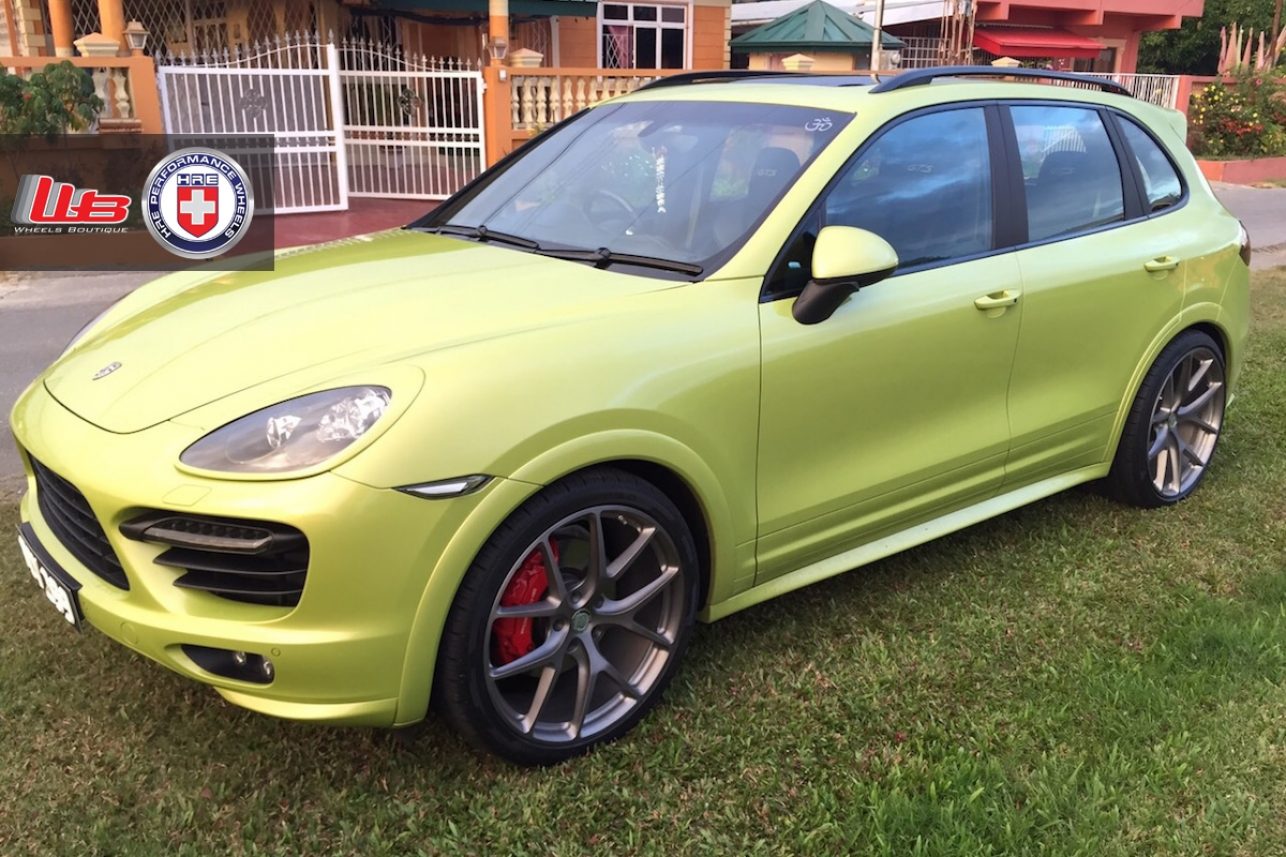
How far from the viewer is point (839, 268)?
2.84 m

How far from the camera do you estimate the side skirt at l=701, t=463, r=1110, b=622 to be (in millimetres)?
3098

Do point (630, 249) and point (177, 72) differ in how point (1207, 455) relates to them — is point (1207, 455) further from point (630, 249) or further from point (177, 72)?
point (177, 72)

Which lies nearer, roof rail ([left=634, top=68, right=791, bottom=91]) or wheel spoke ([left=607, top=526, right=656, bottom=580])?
wheel spoke ([left=607, top=526, right=656, bottom=580])

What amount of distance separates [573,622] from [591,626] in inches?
2.4

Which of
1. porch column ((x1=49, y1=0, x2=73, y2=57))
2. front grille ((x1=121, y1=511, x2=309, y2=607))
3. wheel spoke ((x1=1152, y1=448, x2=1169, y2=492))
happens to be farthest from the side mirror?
porch column ((x1=49, y1=0, x2=73, y2=57))

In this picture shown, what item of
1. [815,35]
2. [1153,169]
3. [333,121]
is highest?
[815,35]

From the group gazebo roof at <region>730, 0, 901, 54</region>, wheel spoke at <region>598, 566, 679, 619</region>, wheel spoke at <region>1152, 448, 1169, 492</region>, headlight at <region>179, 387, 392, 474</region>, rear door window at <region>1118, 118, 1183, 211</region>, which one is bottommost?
wheel spoke at <region>1152, 448, 1169, 492</region>

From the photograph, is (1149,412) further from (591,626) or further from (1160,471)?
(591,626)

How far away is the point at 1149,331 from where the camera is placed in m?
4.08

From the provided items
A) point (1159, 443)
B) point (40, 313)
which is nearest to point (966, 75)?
point (1159, 443)

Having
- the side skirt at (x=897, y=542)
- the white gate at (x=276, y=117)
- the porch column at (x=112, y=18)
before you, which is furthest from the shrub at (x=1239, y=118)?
the side skirt at (x=897, y=542)

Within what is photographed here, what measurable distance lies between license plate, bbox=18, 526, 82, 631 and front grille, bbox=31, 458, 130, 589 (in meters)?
0.05

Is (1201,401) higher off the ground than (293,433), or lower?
lower

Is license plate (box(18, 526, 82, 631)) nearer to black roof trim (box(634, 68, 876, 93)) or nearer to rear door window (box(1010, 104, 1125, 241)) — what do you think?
black roof trim (box(634, 68, 876, 93))
